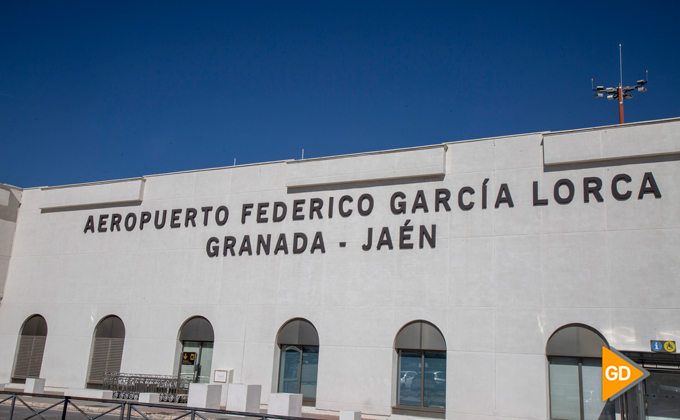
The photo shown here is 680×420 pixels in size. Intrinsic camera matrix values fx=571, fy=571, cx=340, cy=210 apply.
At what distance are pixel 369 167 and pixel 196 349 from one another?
10.8m

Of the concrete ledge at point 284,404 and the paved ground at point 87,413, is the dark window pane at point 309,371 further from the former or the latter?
the concrete ledge at point 284,404

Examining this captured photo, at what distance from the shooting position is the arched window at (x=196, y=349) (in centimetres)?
2419

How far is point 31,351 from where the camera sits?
27.6 metres

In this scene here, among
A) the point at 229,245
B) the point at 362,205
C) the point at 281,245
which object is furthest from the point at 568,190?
the point at 229,245

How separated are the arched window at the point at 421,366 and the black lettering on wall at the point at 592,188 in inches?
272

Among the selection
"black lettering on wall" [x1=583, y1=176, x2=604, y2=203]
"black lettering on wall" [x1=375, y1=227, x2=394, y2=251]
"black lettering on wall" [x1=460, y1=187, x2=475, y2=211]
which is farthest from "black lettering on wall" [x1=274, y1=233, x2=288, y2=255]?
"black lettering on wall" [x1=583, y1=176, x2=604, y2=203]

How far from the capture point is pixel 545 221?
19.7m

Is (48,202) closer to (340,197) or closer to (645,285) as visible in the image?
(340,197)

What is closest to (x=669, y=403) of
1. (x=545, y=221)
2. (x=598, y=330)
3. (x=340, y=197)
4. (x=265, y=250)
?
(x=598, y=330)

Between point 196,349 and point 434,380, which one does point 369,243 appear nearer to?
point 434,380

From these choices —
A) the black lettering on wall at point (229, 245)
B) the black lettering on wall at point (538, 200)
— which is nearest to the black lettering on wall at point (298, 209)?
the black lettering on wall at point (229, 245)

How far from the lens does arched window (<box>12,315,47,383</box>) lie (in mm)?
27406

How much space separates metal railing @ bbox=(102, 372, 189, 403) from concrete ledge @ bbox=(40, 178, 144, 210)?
27.5ft

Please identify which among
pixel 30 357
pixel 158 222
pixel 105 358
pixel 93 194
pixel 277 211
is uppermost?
pixel 93 194
